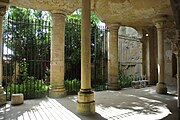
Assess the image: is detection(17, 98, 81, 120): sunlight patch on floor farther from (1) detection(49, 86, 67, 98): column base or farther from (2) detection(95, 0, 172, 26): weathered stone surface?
(2) detection(95, 0, 172, 26): weathered stone surface

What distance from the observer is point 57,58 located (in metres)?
8.69

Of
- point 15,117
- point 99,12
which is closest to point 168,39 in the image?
point 99,12

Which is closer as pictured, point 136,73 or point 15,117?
point 15,117

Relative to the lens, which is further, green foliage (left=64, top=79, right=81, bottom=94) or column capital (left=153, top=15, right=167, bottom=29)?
green foliage (left=64, top=79, right=81, bottom=94)

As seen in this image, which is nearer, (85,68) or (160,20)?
(85,68)

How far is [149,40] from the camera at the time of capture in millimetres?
14328

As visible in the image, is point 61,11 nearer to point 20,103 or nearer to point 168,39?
point 20,103

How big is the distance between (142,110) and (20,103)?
4.44m

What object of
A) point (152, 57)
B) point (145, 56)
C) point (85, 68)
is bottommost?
point (85, 68)

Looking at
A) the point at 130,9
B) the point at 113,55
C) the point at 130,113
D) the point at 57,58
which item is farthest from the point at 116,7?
the point at 130,113

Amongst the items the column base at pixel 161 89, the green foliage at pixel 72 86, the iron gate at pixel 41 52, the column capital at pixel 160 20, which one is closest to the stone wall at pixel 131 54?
the iron gate at pixel 41 52

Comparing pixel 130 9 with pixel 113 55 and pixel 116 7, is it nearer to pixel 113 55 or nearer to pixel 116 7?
pixel 116 7

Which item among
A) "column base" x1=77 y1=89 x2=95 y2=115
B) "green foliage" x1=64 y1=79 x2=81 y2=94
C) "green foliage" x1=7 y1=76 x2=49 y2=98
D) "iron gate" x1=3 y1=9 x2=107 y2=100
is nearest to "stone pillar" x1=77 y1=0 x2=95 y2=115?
"column base" x1=77 y1=89 x2=95 y2=115

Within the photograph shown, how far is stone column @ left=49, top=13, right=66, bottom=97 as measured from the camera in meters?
8.61
